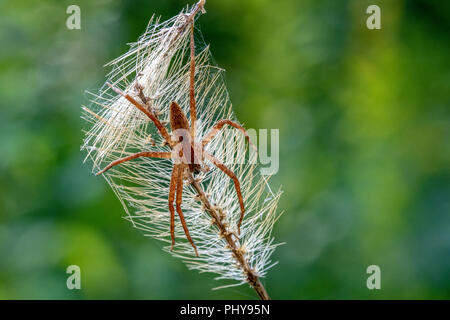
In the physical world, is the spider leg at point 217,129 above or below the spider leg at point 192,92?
below

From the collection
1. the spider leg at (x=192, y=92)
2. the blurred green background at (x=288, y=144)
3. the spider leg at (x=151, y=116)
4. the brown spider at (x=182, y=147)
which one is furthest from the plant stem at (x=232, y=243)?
the blurred green background at (x=288, y=144)

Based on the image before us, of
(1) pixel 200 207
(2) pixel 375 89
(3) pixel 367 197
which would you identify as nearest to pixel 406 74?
(2) pixel 375 89

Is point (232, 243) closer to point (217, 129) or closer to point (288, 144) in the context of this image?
point (217, 129)

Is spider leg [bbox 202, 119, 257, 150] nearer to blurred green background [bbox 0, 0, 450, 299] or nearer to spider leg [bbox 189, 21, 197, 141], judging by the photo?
spider leg [bbox 189, 21, 197, 141]

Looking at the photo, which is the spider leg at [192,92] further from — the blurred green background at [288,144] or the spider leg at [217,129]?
the blurred green background at [288,144]

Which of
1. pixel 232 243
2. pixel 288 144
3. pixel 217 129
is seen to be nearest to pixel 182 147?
pixel 217 129
